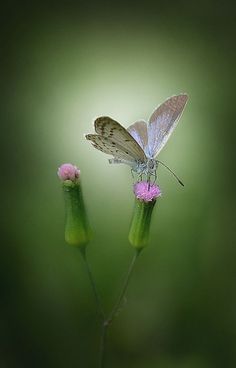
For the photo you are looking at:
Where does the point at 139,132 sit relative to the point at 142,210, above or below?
above

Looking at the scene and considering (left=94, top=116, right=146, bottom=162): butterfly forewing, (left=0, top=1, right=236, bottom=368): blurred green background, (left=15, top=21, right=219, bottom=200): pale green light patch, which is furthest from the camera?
(left=15, top=21, right=219, bottom=200): pale green light patch

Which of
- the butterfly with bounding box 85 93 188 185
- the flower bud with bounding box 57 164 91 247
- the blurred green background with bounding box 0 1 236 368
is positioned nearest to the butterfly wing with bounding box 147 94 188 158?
the butterfly with bounding box 85 93 188 185

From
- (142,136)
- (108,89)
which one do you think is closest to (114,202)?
(108,89)

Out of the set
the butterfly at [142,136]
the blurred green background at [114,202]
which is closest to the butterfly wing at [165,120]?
the butterfly at [142,136]

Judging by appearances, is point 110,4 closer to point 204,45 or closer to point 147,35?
point 147,35

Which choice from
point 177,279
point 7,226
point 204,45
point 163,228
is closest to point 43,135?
point 7,226

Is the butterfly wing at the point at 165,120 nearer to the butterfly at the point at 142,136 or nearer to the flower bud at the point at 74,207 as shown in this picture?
the butterfly at the point at 142,136

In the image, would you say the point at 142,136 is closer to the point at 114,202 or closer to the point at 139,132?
the point at 139,132

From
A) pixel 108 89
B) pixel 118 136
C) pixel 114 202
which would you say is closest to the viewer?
pixel 118 136

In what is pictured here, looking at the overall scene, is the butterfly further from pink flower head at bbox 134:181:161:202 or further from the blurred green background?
the blurred green background
